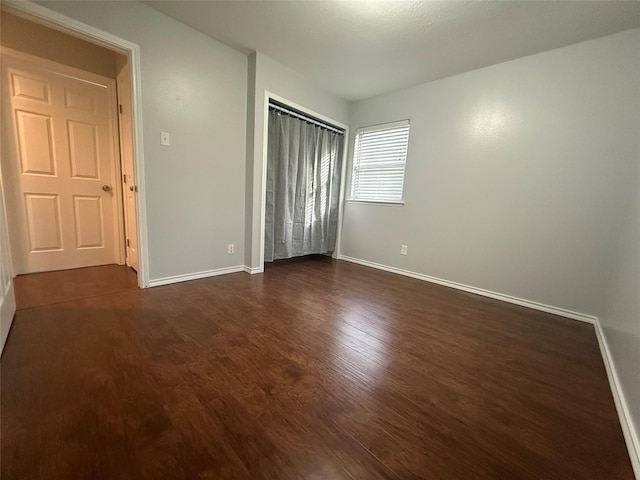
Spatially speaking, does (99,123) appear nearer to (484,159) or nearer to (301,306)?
(301,306)

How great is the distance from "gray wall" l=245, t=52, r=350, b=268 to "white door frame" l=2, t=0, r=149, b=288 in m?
1.02

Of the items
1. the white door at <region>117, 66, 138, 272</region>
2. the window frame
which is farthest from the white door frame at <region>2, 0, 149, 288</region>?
the window frame

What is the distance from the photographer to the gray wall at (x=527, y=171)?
2.13 meters

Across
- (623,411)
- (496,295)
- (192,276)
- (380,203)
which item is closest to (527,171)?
(496,295)

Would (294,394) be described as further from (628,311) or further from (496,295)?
(496,295)

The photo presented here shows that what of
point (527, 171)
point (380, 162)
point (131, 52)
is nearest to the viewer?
point (131, 52)

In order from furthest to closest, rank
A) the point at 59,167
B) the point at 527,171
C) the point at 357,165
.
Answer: the point at 357,165 → the point at 59,167 → the point at 527,171

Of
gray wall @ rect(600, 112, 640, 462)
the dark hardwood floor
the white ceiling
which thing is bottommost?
the dark hardwood floor

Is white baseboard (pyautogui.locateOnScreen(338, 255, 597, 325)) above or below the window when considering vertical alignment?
below

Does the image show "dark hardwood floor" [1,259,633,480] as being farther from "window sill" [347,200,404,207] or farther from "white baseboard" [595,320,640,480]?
"window sill" [347,200,404,207]

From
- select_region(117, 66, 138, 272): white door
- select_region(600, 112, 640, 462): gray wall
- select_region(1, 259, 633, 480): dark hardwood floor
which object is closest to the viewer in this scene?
select_region(1, 259, 633, 480): dark hardwood floor

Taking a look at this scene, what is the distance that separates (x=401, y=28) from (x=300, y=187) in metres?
1.93

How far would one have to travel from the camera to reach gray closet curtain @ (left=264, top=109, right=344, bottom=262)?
10.5 ft

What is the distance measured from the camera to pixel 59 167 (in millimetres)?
2727
